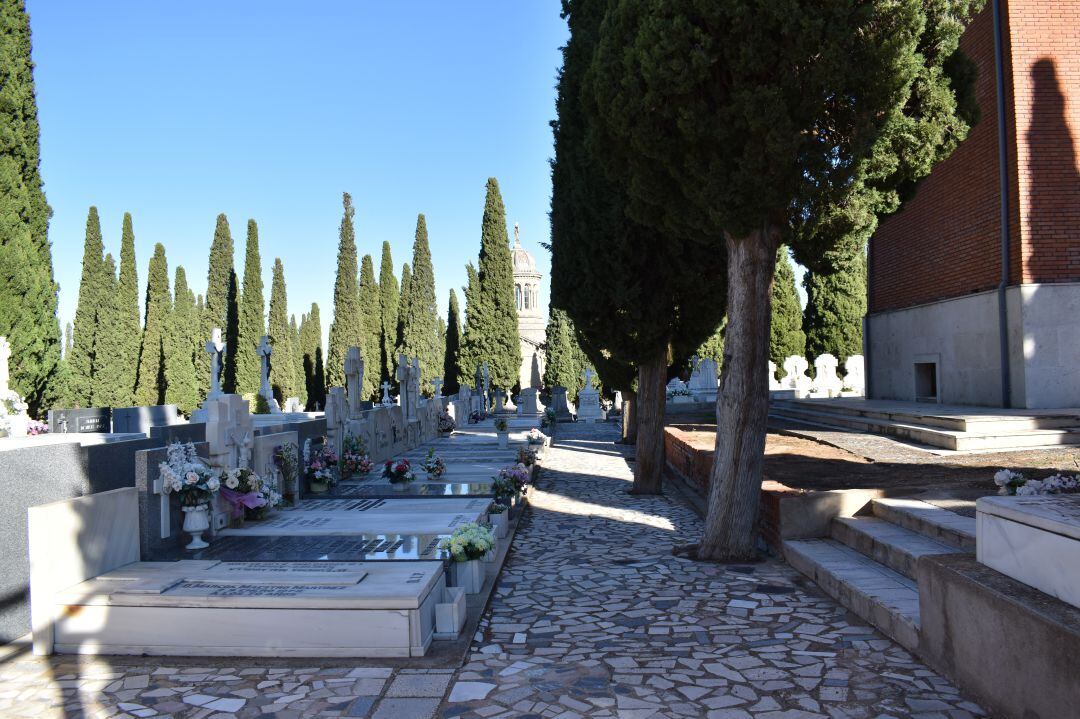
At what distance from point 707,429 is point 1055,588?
1238cm

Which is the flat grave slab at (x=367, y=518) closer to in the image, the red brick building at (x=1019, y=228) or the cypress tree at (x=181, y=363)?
the red brick building at (x=1019, y=228)

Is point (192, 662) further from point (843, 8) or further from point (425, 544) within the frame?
point (843, 8)

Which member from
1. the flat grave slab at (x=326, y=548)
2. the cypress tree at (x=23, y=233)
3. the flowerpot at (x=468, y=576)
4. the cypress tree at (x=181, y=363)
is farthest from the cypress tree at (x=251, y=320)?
the flowerpot at (x=468, y=576)

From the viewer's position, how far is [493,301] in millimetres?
38125

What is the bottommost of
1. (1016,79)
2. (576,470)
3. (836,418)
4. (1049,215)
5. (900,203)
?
(576,470)

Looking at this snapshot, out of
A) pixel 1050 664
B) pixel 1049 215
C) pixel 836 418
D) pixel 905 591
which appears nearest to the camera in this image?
pixel 1050 664

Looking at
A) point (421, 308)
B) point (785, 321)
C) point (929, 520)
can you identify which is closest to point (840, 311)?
point (785, 321)

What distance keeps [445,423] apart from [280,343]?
63.5 feet

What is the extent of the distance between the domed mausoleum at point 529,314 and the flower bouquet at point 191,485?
49741 mm

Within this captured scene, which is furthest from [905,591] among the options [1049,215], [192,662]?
[1049,215]

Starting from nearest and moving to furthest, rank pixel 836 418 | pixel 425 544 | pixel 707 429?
pixel 425 544
pixel 836 418
pixel 707 429

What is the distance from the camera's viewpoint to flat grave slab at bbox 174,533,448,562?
20.1 ft

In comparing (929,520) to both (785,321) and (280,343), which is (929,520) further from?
(280,343)

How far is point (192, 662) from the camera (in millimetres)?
4684
